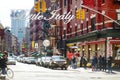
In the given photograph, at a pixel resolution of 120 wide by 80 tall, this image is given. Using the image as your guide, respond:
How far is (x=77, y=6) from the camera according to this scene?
221ft

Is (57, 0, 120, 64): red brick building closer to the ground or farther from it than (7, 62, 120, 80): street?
farther from it

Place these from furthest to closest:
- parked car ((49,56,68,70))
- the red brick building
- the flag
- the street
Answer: the flag
the red brick building
parked car ((49,56,68,70))
the street

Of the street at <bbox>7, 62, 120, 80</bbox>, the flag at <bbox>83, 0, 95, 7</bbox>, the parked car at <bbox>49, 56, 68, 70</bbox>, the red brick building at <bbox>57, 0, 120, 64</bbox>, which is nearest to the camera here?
the street at <bbox>7, 62, 120, 80</bbox>

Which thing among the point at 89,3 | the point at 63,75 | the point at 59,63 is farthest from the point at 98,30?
the point at 63,75

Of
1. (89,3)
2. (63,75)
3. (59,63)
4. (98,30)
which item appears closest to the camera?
(63,75)

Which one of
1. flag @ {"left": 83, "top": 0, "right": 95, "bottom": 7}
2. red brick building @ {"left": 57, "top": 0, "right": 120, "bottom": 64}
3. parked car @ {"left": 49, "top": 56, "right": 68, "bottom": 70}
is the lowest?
parked car @ {"left": 49, "top": 56, "right": 68, "bottom": 70}

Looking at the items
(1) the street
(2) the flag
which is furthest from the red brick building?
(1) the street

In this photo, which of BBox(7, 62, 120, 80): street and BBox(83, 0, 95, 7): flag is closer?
BBox(7, 62, 120, 80): street

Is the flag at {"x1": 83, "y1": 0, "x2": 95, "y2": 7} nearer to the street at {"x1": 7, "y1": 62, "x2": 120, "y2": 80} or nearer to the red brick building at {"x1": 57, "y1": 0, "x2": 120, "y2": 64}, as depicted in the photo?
the red brick building at {"x1": 57, "y1": 0, "x2": 120, "y2": 64}

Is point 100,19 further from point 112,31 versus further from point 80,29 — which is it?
point 80,29

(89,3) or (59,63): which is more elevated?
(89,3)

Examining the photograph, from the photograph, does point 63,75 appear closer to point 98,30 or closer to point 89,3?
point 98,30

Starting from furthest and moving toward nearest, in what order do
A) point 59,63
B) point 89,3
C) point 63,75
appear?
point 89,3
point 59,63
point 63,75

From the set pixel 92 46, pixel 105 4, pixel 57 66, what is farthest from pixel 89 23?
pixel 57 66
